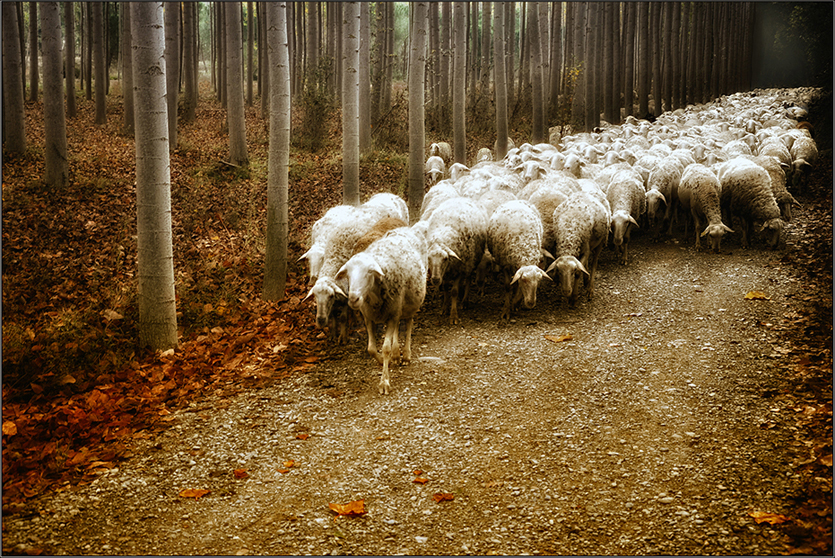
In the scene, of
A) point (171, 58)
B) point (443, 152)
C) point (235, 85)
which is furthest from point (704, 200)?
point (171, 58)

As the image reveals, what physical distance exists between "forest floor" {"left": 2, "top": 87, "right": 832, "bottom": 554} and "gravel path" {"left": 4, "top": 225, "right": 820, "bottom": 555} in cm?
2

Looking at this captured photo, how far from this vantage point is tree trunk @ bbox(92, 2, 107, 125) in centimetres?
2052

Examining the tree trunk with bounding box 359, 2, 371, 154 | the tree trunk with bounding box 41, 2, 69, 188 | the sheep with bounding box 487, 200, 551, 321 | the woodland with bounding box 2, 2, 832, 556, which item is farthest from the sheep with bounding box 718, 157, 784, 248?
the tree trunk with bounding box 41, 2, 69, 188

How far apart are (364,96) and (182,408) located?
1533cm

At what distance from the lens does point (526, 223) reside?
29.8 feet

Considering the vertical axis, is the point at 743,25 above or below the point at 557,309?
above

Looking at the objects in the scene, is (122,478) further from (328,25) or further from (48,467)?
(328,25)

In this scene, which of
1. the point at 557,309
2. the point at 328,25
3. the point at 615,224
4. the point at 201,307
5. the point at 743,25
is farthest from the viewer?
the point at 743,25

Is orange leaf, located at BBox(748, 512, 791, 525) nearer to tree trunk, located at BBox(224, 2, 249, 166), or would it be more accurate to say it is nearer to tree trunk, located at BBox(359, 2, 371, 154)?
tree trunk, located at BBox(224, 2, 249, 166)

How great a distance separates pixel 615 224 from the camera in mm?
11023

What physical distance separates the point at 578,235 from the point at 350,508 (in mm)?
6586

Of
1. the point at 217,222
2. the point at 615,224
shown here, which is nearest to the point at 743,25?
the point at 615,224

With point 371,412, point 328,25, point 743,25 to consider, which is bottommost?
point 371,412

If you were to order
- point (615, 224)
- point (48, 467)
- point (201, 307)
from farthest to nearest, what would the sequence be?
point (615, 224) < point (201, 307) < point (48, 467)
